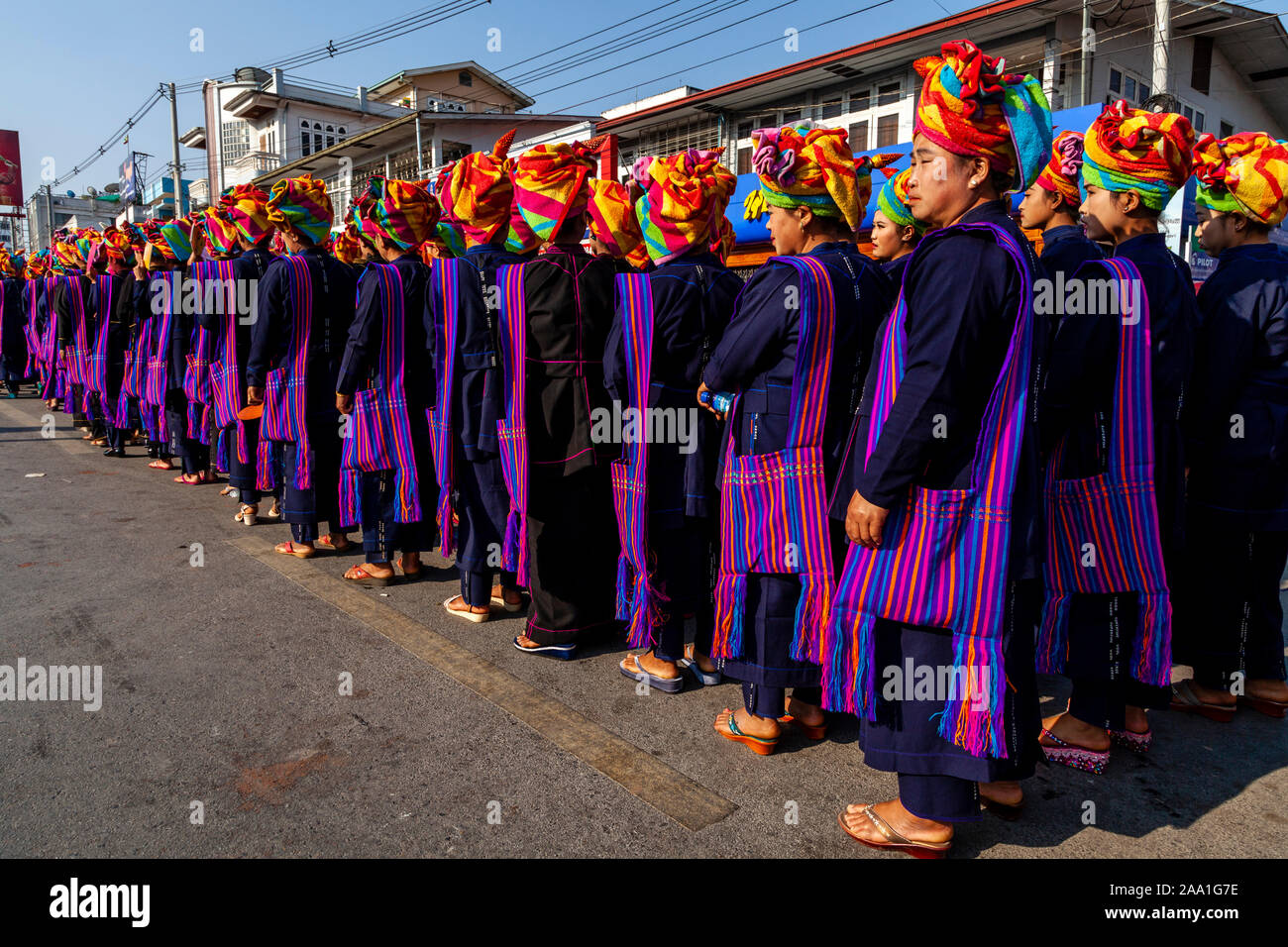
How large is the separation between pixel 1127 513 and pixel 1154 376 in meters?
0.49

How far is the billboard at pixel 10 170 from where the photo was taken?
4953 cm

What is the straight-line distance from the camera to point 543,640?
3934 mm

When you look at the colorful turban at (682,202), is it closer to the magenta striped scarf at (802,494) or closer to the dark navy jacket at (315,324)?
the magenta striped scarf at (802,494)

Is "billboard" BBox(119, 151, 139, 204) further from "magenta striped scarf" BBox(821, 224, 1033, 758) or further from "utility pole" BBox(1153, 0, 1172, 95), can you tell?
"magenta striped scarf" BBox(821, 224, 1033, 758)

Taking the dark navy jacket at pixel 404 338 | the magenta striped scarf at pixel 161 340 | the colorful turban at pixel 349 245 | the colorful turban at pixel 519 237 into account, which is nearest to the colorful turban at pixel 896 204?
the colorful turban at pixel 519 237

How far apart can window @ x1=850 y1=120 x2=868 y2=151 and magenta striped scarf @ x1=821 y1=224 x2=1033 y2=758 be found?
15.0 metres

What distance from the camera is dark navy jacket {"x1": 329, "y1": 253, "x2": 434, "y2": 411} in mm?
4594

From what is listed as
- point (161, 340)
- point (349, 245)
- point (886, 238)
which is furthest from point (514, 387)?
point (161, 340)

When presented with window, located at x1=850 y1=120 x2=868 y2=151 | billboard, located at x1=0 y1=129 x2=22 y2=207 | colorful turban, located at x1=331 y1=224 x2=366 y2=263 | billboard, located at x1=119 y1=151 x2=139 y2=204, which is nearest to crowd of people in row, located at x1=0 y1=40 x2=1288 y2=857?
colorful turban, located at x1=331 y1=224 x2=366 y2=263

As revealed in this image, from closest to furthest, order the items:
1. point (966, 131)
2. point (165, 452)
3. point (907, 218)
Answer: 1. point (966, 131)
2. point (907, 218)
3. point (165, 452)

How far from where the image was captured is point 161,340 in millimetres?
7453
